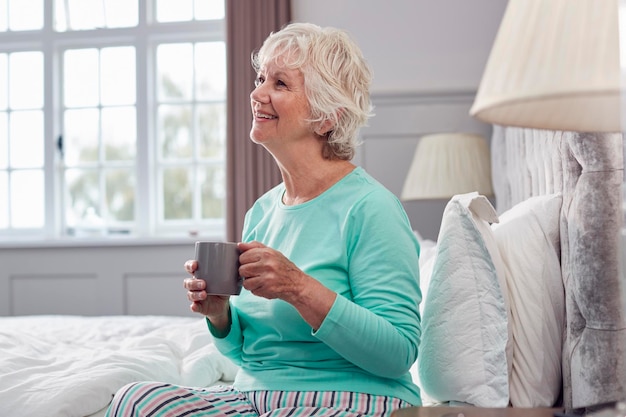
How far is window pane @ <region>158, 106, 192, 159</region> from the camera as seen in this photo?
15.8ft

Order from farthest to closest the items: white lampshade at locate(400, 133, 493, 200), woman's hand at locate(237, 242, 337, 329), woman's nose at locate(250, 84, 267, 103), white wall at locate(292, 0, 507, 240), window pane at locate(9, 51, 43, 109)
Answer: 1. window pane at locate(9, 51, 43, 109)
2. white wall at locate(292, 0, 507, 240)
3. white lampshade at locate(400, 133, 493, 200)
4. woman's nose at locate(250, 84, 267, 103)
5. woman's hand at locate(237, 242, 337, 329)

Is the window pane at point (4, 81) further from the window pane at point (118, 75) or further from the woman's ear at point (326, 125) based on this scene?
the woman's ear at point (326, 125)

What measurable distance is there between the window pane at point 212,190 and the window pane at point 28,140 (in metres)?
0.99

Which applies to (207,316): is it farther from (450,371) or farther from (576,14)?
(576,14)

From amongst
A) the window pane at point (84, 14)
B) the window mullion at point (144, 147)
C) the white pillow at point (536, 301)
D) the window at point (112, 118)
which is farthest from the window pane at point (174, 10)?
→ the white pillow at point (536, 301)

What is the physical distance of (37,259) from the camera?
463cm

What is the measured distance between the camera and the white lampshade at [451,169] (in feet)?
11.9

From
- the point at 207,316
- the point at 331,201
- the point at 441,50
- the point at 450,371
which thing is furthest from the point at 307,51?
the point at 441,50

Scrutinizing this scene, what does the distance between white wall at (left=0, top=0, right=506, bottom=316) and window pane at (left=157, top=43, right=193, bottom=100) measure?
794mm

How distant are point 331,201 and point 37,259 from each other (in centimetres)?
347

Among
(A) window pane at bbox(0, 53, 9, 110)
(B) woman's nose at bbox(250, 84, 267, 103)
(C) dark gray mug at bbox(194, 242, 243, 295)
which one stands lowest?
(C) dark gray mug at bbox(194, 242, 243, 295)

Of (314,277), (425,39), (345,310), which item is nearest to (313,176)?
(314,277)

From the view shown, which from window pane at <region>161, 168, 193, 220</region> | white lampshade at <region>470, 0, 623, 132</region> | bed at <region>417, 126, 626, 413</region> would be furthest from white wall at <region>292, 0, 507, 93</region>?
white lampshade at <region>470, 0, 623, 132</region>

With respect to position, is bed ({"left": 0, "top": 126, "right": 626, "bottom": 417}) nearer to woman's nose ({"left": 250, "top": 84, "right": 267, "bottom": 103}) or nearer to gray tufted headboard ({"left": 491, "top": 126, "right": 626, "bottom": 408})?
gray tufted headboard ({"left": 491, "top": 126, "right": 626, "bottom": 408})
